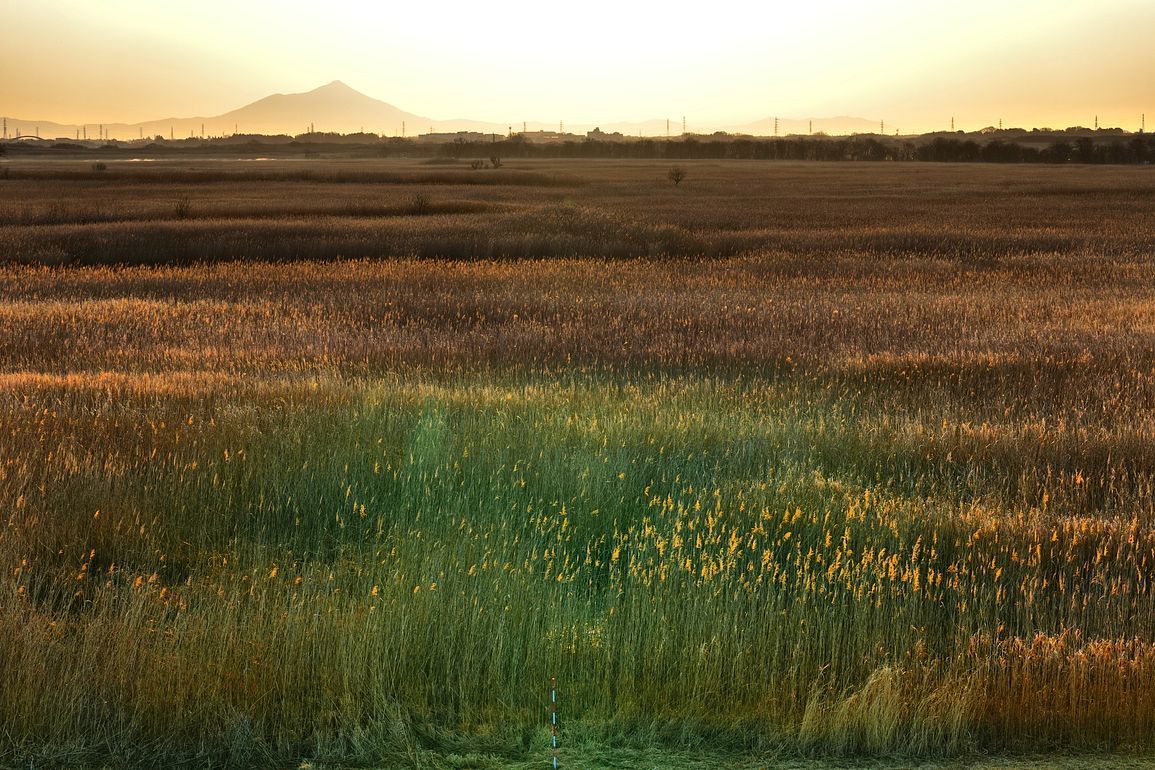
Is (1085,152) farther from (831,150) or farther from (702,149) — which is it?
(702,149)

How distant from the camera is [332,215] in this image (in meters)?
46.5

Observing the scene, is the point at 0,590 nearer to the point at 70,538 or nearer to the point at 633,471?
the point at 70,538

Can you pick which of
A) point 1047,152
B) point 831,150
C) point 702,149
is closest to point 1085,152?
point 1047,152

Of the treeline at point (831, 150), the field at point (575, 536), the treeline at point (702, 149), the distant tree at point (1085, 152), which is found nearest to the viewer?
the field at point (575, 536)

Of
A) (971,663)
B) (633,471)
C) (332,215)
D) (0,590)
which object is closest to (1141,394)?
(633,471)

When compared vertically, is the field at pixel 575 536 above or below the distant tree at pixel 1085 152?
below

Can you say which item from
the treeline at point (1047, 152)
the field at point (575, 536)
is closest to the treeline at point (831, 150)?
the treeline at point (1047, 152)

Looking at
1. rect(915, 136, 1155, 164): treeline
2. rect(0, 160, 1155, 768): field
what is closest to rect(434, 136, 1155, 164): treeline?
rect(915, 136, 1155, 164): treeline

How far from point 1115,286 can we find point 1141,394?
13673 mm

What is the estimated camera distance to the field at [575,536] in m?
5.62

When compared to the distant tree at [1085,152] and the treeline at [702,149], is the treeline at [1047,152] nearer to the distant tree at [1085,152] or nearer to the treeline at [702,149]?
the distant tree at [1085,152]

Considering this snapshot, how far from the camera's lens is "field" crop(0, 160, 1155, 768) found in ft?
18.5

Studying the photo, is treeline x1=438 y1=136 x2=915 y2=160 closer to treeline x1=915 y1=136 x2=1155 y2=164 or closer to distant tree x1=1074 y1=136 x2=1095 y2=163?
treeline x1=915 y1=136 x2=1155 y2=164

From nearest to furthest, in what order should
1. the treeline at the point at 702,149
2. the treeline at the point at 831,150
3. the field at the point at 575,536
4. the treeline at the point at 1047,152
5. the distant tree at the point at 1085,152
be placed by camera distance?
the field at the point at 575,536, the treeline at the point at 1047,152, the distant tree at the point at 1085,152, the treeline at the point at 831,150, the treeline at the point at 702,149
